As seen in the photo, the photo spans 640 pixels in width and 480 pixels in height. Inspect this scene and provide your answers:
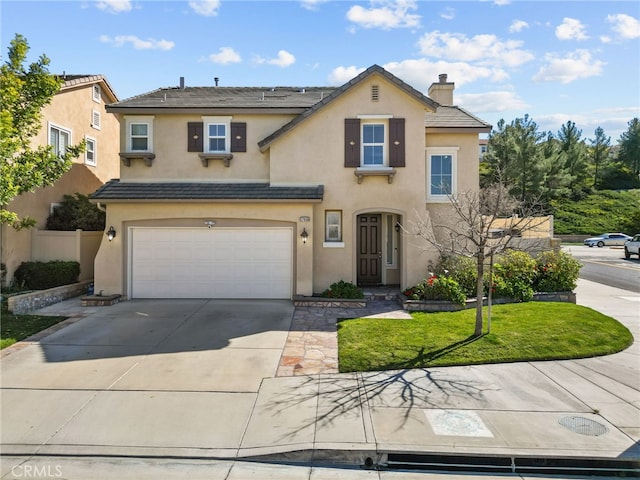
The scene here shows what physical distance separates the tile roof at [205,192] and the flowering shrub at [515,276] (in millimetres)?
5964

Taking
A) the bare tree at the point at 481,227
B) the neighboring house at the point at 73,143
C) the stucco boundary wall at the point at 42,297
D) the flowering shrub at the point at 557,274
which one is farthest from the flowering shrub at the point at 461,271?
the neighboring house at the point at 73,143

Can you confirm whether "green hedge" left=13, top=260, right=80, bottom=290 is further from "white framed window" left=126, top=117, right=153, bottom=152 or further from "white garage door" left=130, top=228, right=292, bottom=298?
"white framed window" left=126, top=117, right=153, bottom=152

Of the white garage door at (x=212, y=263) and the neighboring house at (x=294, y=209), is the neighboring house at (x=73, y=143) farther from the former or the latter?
the white garage door at (x=212, y=263)

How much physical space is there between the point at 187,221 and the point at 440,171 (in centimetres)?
853

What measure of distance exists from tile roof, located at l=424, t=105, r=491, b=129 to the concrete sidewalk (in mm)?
8686

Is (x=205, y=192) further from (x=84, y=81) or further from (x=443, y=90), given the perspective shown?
(x=443, y=90)

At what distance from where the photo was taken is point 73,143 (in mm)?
16047

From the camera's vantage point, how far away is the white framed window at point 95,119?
57.5ft

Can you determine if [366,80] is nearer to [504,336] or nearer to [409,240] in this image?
[409,240]

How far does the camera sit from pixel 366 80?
12.9m

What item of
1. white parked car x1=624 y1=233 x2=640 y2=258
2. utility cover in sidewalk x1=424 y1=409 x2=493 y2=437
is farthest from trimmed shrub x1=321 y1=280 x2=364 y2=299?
white parked car x1=624 y1=233 x2=640 y2=258

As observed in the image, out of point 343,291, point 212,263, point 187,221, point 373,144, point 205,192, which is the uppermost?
point 373,144

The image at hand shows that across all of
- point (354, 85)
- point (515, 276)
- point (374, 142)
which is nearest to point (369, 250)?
point (374, 142)

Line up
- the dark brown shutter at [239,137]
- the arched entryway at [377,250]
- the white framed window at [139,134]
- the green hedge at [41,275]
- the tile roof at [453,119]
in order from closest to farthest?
the green hedge at [41,275] → the tile roof at [453,119] → the dark brown shutter at [239,137] → the white framed window at [139,134] → the arched entryway at [377,250]
